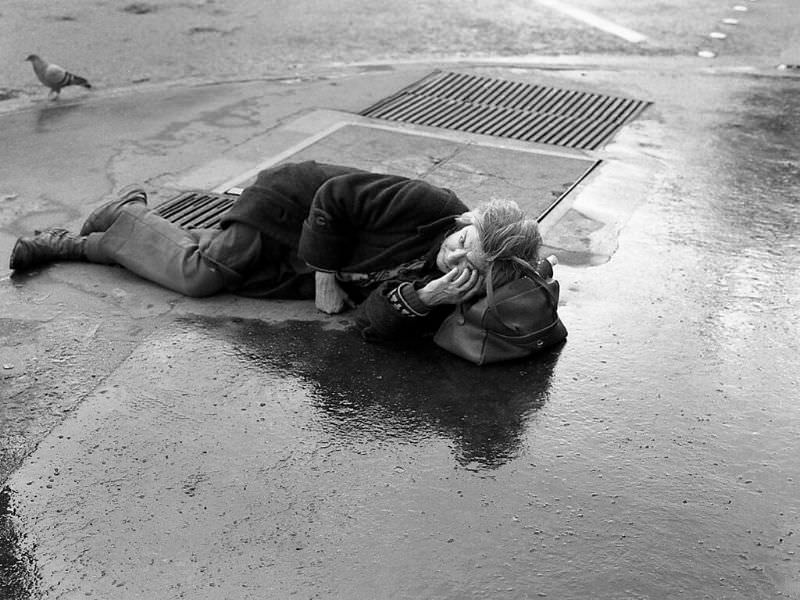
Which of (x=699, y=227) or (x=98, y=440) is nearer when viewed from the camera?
(x=98, y=440)

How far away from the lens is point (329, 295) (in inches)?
171

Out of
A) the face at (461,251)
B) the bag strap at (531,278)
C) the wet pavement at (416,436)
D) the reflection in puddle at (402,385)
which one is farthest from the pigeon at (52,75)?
the bag strap at (531,278)

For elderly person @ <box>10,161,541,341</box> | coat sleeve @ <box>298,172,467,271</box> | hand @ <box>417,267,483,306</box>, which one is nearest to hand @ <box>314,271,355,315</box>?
elderly person @ <box>10,161,541,341</box>

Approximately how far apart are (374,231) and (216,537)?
1.56 metres

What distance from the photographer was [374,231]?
4207 mm

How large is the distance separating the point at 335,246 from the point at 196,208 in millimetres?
1392

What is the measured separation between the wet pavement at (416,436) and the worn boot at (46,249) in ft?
0.23

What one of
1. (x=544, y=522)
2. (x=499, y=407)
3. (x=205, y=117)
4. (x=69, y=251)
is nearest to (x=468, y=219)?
(x=499, y=407)

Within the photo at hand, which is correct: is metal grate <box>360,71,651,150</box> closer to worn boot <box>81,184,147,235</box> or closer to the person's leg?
worn boot <box>81,184,147,235</box>

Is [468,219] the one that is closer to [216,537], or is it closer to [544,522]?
[544,522]

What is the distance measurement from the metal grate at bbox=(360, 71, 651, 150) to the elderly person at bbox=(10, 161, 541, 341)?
8.23 feet

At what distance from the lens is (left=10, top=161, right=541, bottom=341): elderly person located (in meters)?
3.96

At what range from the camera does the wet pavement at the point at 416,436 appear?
304 centimetres

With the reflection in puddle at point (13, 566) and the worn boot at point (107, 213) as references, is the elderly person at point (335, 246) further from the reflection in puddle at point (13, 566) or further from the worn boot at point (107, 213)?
the reflection in puddle at point (13, 566)
